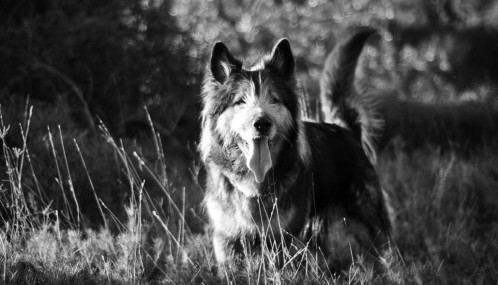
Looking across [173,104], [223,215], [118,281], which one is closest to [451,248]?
[223,215]

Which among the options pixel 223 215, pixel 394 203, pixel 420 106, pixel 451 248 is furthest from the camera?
pixel 420 106

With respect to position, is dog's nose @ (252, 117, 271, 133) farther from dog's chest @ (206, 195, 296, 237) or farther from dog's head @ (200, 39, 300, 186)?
dog's chest @ (206, 195, 296, 237)

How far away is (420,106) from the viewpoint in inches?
397

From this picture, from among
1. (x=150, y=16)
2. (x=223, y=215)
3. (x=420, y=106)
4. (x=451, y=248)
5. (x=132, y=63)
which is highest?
(x=150, y=16)

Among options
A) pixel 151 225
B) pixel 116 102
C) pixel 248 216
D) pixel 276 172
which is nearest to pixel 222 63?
pixel 276 172

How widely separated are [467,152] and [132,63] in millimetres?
5839

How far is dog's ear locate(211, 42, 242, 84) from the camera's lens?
14.9 feet

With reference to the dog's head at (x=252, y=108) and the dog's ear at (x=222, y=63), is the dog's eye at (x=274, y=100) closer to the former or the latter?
the dog's head at (x=252, y=108)

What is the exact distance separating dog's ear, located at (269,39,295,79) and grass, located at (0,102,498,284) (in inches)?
54.7

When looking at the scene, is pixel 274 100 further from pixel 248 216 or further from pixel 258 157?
pixel 248 216

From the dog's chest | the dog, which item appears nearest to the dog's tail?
the dog

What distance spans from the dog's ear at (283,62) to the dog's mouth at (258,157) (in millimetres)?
760

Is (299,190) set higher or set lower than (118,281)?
higher

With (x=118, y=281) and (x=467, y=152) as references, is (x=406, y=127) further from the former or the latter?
(x=118, y=281)
